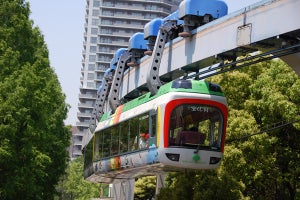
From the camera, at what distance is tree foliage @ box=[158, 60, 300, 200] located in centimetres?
2503

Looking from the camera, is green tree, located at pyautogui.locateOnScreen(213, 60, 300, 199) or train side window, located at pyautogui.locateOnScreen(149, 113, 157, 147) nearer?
train side window, located at pyautogui.locateOnScreen(149, 113, 157, 147)

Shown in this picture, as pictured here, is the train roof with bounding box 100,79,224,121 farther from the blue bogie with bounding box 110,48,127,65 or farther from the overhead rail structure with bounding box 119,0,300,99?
the blue bogie with bounding box 110,48,127,65

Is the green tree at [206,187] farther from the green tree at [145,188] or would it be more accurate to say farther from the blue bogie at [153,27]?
the green tree at [145,188]

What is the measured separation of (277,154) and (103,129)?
22.7ft

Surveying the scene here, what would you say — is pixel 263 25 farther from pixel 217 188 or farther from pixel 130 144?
pixel 217 188

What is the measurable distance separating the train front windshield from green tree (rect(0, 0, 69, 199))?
1233 cm

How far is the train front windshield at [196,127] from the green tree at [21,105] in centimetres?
1233

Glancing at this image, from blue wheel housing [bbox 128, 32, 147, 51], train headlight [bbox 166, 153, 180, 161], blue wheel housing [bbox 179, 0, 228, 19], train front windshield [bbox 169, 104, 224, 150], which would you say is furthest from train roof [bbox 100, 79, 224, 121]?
blue wheel housing [bbox 128, 32, 147, 51]

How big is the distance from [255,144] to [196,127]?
7.14 m

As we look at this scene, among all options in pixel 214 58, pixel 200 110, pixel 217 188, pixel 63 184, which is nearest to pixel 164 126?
pixel 200 110

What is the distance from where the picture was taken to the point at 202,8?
2109 cm

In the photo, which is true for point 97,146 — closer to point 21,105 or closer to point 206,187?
point 21,105

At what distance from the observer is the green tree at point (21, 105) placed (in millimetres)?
29828

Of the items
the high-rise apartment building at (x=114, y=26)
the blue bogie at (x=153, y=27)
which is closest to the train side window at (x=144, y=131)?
the blue bogie at (x=153, y=27)
